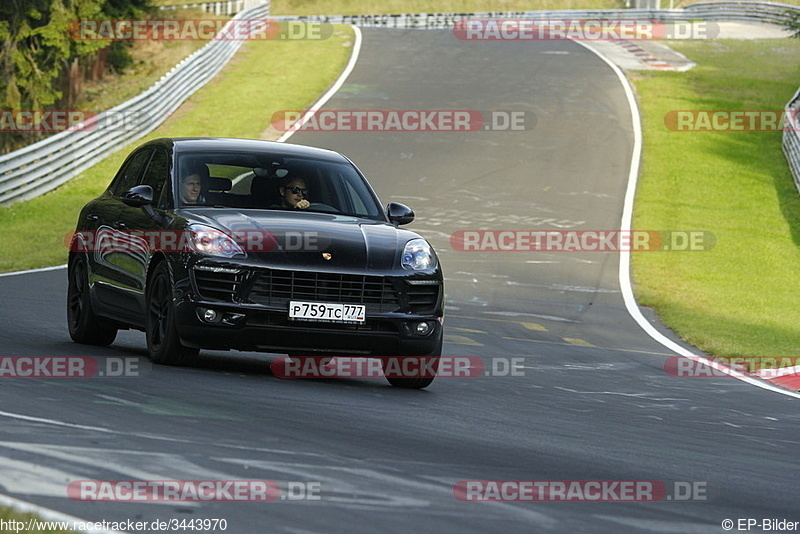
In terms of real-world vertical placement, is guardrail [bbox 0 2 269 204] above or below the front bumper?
below

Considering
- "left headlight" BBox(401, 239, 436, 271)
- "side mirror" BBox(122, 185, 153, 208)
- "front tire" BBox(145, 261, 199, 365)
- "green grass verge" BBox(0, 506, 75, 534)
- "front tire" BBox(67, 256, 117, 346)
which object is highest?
"green grass verge" BBox(0, 506, 75, 534)

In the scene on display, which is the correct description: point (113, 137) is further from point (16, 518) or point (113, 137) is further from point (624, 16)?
point (624, 16)

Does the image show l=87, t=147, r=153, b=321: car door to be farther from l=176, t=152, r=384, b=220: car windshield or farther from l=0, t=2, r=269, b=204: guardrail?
l=0, t=2, r=269, b=204: guardrail

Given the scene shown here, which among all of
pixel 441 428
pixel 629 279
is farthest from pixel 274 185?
pixel 629 279

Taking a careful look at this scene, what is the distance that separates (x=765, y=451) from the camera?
788 centimetres

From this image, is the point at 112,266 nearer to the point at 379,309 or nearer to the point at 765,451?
the point at 379,309

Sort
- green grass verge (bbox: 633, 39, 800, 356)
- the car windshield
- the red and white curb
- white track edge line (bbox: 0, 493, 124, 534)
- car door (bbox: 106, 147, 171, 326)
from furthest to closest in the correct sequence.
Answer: the red and white curb, green grass verge (bbox: 633, 39, 800, 356), the car windshield, car door (bbox: 106, 147, 171, 326), white track edge line (bbox: 0, 493, 124, 534)

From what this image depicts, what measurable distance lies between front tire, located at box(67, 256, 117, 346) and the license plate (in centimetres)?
256

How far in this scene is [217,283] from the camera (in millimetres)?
8938

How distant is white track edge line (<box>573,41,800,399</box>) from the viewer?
1264cm

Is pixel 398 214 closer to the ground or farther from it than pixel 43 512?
closer to the ground

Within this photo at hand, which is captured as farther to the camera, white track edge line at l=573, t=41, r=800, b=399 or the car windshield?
white track edge line at l=573, t=41, r=800, b=399

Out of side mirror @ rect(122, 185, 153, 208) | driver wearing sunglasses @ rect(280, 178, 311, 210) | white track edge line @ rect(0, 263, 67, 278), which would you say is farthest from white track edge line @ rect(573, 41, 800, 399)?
white track edge line @ rect(0, 263, 67, 278)

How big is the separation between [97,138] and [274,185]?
20930 millimetres
